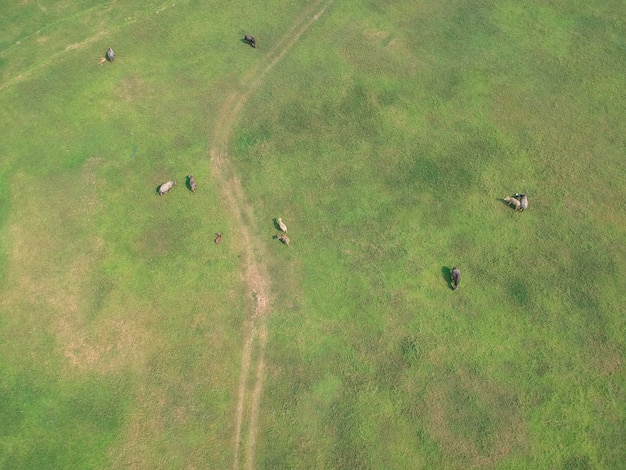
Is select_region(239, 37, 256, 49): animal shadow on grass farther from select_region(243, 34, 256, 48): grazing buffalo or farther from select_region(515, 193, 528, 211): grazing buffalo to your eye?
select_region(515, 193, 528, 211): grazing buffalo

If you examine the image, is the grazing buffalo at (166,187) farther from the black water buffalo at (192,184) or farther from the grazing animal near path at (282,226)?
the grazing animal near path at (282,226)

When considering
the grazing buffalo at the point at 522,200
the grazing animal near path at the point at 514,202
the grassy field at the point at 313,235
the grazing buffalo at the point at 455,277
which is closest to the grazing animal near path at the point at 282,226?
the grassy field at the point at 313,235

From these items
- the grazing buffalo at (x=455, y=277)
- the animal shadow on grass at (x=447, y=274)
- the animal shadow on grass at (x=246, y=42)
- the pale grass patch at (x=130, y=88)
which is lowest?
the animal shadow on grass at (x=447, y=274)

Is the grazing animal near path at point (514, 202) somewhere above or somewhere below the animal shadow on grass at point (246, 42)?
below

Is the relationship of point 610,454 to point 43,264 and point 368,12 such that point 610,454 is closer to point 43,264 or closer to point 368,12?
point 43,264

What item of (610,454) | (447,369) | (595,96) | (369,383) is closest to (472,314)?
(447,369)

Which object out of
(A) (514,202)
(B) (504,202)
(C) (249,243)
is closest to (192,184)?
(C) (249,243)

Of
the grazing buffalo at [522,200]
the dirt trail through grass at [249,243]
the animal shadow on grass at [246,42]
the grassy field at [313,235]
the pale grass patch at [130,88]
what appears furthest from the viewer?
the animal shadow on grass at [246,42]

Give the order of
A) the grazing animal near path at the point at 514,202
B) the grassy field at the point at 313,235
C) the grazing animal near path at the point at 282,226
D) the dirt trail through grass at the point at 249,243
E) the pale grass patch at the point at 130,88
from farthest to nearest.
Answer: the pale grass patch at the point at 130,88
the grazing animal near path at the point at 514,202
the grazing animal near path at the point at 282,226
the dirt trail through grass at the point at 249,243
the grassy field at the point at 313,235
